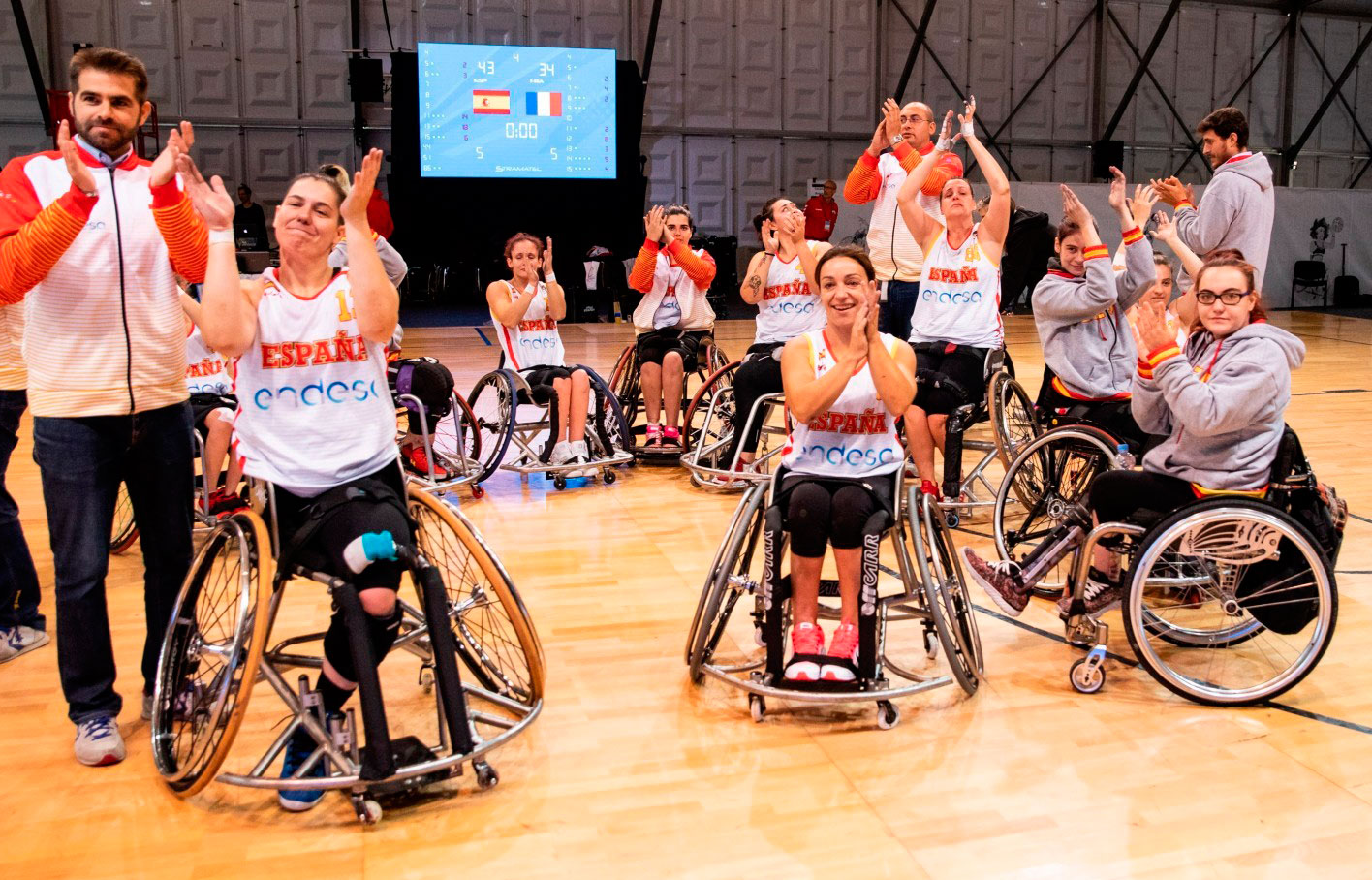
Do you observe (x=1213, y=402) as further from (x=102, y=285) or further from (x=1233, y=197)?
(x=102, y=285)

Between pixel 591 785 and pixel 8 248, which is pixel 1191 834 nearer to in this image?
pixel 591 785

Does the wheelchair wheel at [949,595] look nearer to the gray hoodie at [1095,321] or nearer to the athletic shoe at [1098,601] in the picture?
the athletic shoe at [1098,601]

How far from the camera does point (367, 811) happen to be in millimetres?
2301

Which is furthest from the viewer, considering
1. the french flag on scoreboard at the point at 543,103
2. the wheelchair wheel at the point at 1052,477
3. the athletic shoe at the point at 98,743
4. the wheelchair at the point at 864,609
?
the french flag on scoreboard at the point at 543,103

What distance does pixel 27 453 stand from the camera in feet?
19.3

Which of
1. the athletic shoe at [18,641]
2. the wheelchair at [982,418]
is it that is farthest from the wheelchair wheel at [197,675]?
the wheelchair at [982,418]

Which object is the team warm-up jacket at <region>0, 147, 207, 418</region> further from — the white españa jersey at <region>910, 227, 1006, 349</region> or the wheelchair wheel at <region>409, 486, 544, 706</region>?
the white españa jersey at <region>910, 227, 1006, 349</region>

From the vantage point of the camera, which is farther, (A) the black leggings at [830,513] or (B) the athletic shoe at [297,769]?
(A) the black leggings at [830,513]

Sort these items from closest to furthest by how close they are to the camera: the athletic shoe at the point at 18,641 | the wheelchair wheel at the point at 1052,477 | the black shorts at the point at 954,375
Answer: the athletic shoe at the point at 18,641
the wheelchair wheel at the point at 1052,477
the black shorts at the point at 954,375

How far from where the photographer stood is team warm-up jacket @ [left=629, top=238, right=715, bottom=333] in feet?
18.1

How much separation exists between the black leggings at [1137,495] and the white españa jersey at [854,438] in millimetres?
556

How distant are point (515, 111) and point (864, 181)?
7537mm

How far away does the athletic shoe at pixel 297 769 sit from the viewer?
7.70 ft

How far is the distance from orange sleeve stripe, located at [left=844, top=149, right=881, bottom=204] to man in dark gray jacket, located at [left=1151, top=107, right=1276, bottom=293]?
53.6 inches
